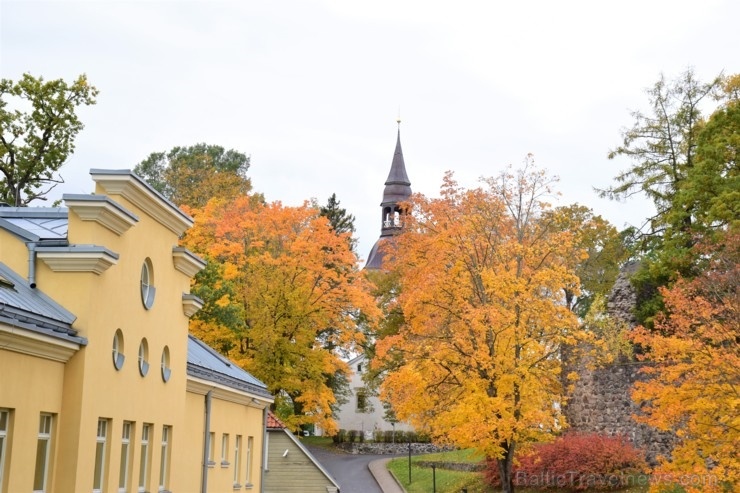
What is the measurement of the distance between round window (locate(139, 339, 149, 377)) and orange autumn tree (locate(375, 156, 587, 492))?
10.9 metres

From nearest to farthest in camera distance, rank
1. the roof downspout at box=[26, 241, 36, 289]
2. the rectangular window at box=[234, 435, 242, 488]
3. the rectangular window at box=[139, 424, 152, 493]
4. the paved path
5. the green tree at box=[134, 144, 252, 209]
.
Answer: the roof downspout at box=[26, 241, 36, 289], the rectangular window at box=[139, 424, 152, 493], the rectangular window at box=[234, 435, 242, 488], the paved path, the green tree at box=[134, 144, 252, 209]

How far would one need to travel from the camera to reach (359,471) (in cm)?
5072

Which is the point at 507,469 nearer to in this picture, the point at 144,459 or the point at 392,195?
the point at 144,459

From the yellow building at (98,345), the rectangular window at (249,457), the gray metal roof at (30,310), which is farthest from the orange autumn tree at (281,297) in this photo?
the gray metal roof at (30,310)

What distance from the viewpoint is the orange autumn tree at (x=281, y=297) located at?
121 feet

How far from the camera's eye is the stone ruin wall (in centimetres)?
3294

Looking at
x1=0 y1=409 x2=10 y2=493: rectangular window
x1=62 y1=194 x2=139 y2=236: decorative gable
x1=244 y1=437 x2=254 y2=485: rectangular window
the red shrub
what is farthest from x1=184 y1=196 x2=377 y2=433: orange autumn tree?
x1=0 y1=409 x2=10 y2=493: rectangular window

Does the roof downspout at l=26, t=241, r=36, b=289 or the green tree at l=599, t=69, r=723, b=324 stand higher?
the green tree at l=599, t=69, r=723, b=324

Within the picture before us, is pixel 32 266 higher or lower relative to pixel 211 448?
higher

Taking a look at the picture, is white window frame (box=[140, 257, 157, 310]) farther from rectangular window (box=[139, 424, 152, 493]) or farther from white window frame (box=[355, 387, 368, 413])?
white window frame (box=[355, 387, 368, 413])

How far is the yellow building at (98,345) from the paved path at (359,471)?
24.7 metres

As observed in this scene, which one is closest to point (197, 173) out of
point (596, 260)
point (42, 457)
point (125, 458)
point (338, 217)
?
point (338, 217)

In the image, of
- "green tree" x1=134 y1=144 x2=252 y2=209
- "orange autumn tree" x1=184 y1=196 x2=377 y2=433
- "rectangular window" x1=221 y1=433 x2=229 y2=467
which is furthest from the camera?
"green tree" x1=134 y1=144 x2=252 y2=209

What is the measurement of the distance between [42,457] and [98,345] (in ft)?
5.85
